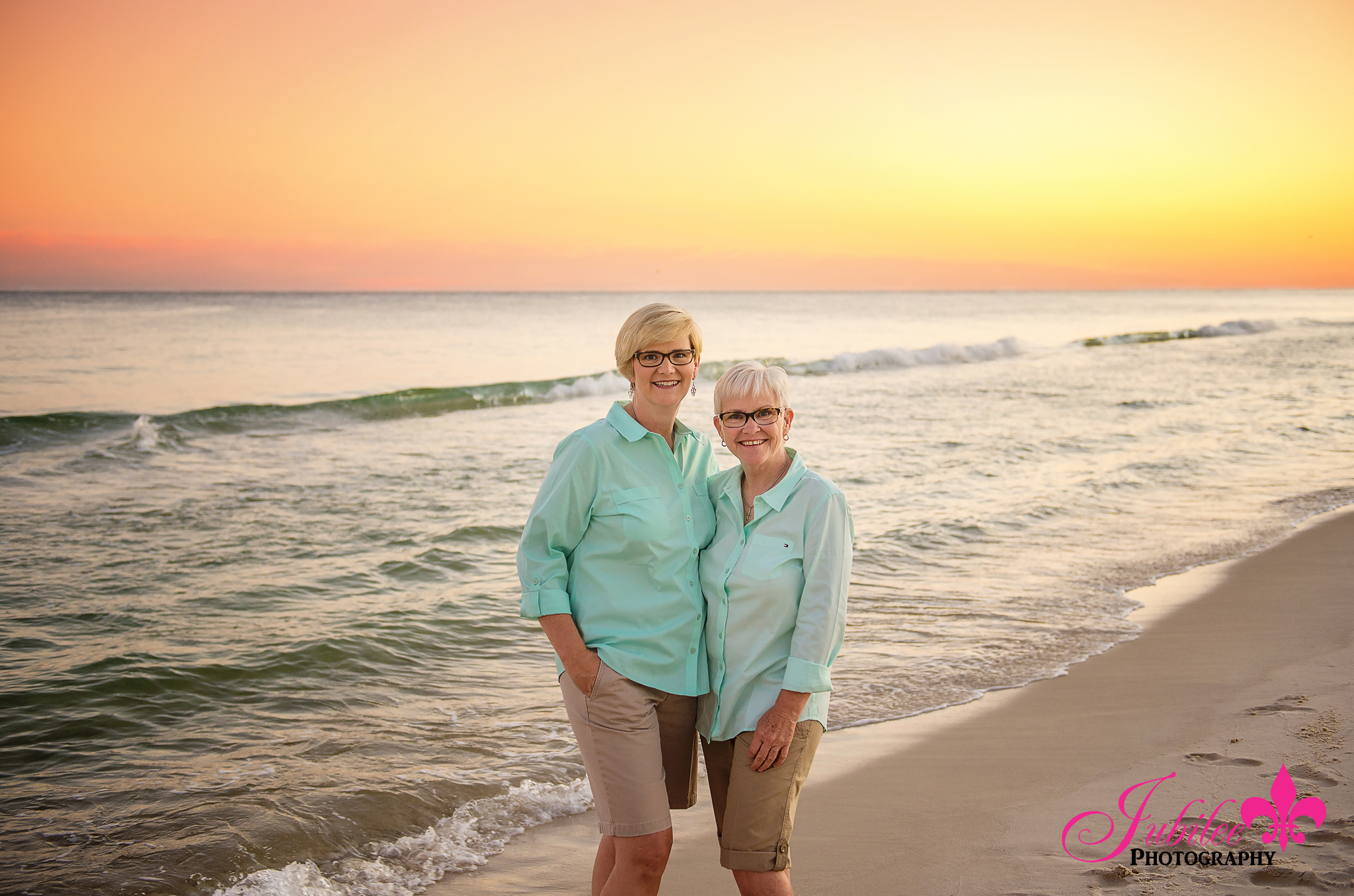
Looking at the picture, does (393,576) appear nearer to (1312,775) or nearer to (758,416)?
(758,416)

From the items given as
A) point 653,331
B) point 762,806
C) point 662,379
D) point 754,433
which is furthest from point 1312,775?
point 653,331

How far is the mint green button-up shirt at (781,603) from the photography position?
2.60 metres

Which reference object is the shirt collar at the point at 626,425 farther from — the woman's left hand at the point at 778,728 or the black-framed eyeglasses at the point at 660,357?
the woman's left hand at the point at 778,728

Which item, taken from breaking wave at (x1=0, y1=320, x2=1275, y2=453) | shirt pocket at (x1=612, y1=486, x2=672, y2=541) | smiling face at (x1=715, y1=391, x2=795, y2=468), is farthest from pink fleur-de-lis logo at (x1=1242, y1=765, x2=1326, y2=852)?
breaking wave at (x1=0, y1=320, x2=1275, y2=453)

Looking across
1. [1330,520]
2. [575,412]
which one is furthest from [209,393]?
[1330,520]

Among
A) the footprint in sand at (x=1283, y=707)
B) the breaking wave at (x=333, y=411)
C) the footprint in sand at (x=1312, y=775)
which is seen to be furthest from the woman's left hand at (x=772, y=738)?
the breaking wave at (x=333, y=411)

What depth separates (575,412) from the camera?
2116cm

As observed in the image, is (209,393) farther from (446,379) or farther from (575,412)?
(575,412)

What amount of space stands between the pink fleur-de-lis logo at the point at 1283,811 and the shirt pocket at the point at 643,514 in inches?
107

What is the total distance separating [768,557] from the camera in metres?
2.68

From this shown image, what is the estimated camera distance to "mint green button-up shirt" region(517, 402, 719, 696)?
2.74 metres

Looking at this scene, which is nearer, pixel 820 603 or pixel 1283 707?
pixel 820 603

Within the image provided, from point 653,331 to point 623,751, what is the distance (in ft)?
4.08

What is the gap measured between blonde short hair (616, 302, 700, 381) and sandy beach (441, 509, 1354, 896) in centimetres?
213
